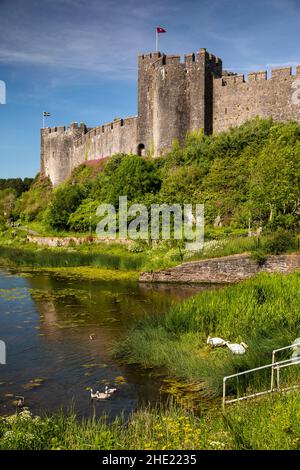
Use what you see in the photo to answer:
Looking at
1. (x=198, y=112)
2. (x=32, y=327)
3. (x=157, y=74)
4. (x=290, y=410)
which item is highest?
(x=157, y=74)

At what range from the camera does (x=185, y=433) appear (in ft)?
22.2

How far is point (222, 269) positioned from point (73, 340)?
11.1 m

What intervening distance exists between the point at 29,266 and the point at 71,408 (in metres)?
23.1

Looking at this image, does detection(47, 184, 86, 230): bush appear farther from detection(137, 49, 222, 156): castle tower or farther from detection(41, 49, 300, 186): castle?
detection(137, 49, 222, 156): castle tower

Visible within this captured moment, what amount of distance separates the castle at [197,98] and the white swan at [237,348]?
92.6ft

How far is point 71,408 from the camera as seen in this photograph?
925 centimetres

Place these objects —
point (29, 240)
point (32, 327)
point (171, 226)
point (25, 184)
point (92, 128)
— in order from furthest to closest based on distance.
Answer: point (25, 184) < point (92, 128) < point (29, 240) < point (171, 226) < point (32, 327)

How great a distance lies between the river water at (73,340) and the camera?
32.5 feet

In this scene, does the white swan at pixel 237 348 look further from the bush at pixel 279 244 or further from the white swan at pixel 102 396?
the bush at pixel 279 244

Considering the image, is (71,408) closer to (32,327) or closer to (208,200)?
(32,327)

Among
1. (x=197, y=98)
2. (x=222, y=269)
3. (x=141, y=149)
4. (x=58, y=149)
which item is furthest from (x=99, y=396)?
(x=58, y=149)

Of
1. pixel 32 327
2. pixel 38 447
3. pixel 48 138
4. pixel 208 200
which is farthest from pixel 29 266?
pixel 48 138

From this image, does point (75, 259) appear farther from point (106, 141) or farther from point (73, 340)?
point (106, 141)

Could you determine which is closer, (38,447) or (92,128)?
(38,447)
